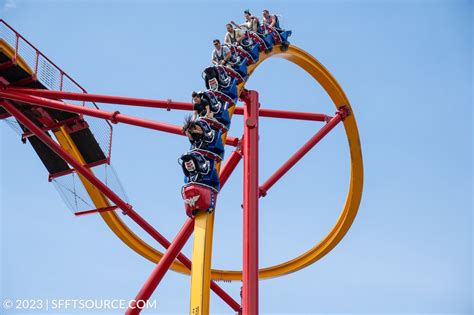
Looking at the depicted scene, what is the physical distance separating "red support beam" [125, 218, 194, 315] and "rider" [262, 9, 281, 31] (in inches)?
145

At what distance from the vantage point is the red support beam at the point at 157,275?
10938 millimetres

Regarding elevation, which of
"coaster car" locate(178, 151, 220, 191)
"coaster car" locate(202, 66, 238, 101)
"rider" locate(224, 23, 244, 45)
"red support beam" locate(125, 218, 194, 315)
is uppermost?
"rider" locate(224, 23, 244, 45)

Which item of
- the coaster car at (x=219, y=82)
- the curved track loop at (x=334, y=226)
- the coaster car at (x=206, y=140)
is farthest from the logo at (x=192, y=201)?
the curved track loop at (x=334, y=226)

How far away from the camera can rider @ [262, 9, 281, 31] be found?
13.7 metres

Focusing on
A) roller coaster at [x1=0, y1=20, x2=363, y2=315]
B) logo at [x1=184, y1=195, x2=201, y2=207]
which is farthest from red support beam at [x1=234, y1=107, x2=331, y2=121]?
logo at [x1=184, y1=195, x2=201, y2=207]

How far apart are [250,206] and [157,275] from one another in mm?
1540

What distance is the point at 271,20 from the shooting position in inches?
544

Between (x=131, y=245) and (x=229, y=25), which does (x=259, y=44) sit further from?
(x=131, y=245)

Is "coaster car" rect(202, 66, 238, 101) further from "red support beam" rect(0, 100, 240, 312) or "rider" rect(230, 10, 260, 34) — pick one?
"red support beam" rect(0, 100, 240, 312)

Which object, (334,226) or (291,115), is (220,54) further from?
(334,226)

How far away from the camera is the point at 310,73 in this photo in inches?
579

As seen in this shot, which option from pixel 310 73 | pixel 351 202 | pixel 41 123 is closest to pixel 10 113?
pixel 41 123

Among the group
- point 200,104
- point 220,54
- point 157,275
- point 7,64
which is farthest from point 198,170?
point 7,64

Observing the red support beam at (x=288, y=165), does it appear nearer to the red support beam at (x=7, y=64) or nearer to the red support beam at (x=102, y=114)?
the red support beam at (x=102, y=114)
